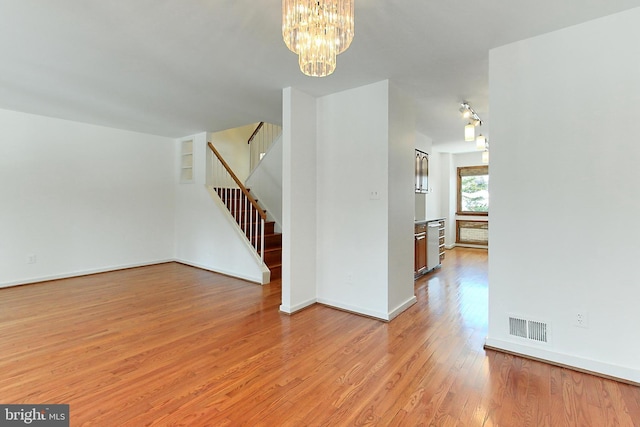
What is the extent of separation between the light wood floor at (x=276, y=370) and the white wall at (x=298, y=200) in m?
0.28

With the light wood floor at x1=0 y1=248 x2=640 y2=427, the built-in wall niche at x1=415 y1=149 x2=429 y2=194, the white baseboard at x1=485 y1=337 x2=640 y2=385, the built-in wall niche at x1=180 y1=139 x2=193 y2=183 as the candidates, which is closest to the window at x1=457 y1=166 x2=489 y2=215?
the built-in wall niche at x1=415 y1=149 x2=429 y2=194

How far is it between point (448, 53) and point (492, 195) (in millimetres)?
1248

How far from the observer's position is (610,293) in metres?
2.08

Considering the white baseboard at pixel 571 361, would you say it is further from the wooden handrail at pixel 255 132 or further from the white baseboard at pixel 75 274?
the wooden handrail at pixel 255 132

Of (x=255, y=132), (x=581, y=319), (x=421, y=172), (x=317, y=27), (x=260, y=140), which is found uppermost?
(x=255, y=132)

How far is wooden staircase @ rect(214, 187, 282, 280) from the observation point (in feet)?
15.9

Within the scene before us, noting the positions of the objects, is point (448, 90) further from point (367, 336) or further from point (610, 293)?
point (367, 336)

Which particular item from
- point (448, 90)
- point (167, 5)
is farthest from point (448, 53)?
point (167, 5)

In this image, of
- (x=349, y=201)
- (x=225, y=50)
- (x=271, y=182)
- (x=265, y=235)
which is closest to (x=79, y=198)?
(x=265, y=235)

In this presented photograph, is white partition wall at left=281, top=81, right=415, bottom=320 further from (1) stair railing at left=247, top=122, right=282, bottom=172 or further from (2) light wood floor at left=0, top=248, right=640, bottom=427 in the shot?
(1) stair railing at left=247, top=122, right=282, bottom=172

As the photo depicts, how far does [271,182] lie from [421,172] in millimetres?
2869

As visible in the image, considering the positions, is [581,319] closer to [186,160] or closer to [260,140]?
[186,160]

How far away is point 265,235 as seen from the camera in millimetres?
5250

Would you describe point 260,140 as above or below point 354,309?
above
